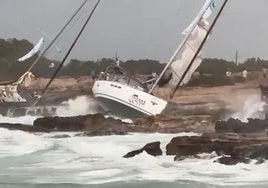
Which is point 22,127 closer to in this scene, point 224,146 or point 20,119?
point 20,119

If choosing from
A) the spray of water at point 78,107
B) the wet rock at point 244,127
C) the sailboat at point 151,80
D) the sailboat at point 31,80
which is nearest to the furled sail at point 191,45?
the sailboat at point 151,80

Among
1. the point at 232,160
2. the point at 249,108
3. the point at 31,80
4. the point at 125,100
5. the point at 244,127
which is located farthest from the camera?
the point at 31,80

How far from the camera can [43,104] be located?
18.3 feet

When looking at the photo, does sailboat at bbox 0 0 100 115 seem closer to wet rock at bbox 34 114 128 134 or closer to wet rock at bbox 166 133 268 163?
wet rock at bbox 34 114 128 134

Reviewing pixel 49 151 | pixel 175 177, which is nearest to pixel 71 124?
pixel 49 151

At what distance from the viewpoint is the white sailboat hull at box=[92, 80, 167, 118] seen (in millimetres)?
5344

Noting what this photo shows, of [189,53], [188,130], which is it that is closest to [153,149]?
[188,130]

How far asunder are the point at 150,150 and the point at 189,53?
988 millimetres

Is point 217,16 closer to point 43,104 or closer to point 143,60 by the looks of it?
point 143,60

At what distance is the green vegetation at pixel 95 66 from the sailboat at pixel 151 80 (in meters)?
0.08

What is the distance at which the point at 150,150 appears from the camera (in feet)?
16.4

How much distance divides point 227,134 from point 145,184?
2.85 ft

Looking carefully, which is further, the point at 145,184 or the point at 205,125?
the point at 205,125

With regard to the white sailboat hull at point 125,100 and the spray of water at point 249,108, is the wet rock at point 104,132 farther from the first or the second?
the spray of water at point 249,108
